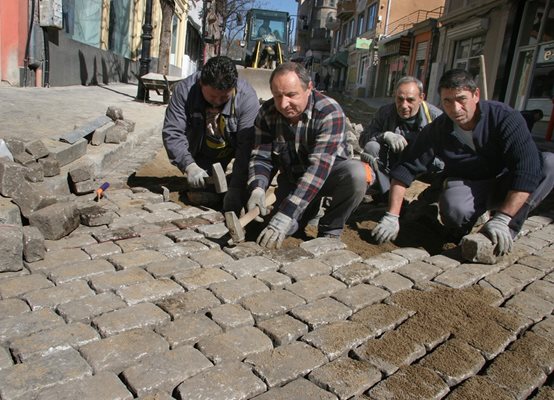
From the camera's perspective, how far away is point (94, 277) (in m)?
2.40

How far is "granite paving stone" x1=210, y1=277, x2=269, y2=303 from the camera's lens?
91.5 inches

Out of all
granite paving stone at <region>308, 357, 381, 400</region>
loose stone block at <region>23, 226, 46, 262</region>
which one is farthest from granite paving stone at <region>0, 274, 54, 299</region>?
granite paving stone at <region>308, 357, 381, 400</region>

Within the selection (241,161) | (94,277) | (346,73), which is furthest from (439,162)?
(346,73)

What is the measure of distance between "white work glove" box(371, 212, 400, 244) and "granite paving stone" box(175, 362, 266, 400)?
1.76 m

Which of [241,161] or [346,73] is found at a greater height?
[346,73]

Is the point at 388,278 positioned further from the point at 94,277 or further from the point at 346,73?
the point at 346,73

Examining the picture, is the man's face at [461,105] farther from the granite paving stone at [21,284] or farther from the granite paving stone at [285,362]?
the granite paving stone at [21,284]

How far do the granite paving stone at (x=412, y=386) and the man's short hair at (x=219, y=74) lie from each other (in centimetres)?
246

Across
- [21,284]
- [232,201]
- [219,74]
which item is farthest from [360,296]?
[219,74]

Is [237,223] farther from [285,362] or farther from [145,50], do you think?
[145,50]

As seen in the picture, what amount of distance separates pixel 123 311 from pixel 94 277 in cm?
40

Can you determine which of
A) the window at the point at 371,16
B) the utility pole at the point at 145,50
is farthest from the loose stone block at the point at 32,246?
the window at the point at 371,16

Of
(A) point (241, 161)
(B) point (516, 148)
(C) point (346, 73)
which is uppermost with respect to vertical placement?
(C) point (346, 73)

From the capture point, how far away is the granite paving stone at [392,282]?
256 centimetres
